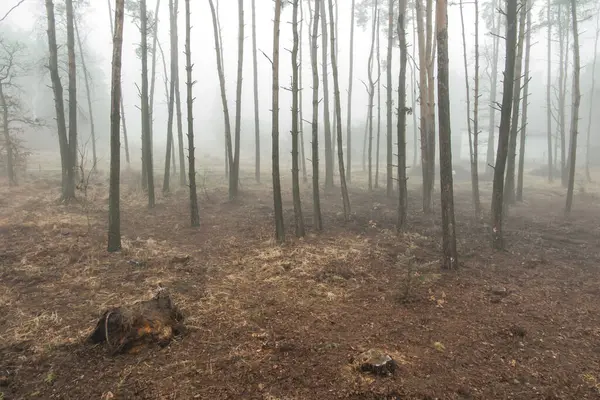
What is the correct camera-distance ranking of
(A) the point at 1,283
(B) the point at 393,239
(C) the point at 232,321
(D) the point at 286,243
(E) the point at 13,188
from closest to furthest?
1. (C) the point at 232,321
2. (A) the point at 1,283
3. (D) the point at 286,243
4. (B) the point at 393,239
5. (E) the point at 13,188

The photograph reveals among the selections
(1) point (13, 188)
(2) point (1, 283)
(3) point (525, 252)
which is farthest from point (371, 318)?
(1) point (13, 188)

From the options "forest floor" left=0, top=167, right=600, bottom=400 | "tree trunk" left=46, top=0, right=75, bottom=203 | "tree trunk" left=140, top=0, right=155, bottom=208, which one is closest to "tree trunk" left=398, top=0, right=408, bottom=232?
"forest floor" left=0, top=167, right=600, bottom=400

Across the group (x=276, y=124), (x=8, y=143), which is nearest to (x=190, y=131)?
(x=276, y=124)

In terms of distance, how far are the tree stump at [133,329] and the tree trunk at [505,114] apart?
7804mm

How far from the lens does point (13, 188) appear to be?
52.6 feet

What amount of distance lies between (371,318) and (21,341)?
501 centimetres

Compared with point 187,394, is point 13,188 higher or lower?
higher

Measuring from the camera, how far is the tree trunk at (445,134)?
719cm

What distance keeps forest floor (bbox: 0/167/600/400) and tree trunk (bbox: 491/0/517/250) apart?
883 mm

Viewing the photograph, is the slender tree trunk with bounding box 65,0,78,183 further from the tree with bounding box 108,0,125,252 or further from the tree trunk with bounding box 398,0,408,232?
the tree trunk with bounding box 398,0,408,232

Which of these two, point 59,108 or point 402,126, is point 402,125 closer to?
point 402,126

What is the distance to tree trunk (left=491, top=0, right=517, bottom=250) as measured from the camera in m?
8.43

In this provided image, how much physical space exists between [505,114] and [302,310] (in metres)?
6.80

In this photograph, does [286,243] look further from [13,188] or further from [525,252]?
Answer: [13,188]
